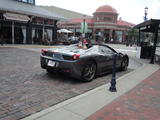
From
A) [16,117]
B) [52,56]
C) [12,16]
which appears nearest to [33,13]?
[12,16]

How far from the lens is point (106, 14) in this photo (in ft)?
158

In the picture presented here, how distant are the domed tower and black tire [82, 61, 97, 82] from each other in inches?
1741

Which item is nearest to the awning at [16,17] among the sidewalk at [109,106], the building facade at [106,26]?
the sidewalk at [109,106]

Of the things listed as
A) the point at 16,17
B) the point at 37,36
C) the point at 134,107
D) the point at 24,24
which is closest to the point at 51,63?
the point at 134,107

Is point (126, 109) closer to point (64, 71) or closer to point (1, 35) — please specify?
point (64, 71)

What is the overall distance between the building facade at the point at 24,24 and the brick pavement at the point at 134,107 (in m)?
16.4

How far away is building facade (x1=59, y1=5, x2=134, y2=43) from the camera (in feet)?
158

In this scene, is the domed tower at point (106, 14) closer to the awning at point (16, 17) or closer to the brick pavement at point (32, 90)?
the awning at point (16, 17)

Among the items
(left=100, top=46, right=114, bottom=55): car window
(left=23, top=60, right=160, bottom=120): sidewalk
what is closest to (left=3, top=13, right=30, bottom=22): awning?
(left=100, top=46, right=114, bottom=55): car window

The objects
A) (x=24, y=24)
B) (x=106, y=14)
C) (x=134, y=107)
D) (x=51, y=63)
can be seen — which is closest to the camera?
(x=134, y=107)

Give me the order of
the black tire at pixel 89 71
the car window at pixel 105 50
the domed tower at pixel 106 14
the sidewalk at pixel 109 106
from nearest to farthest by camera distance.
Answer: the sidewalk at pixel 109 106, the black tire at pixel 89 71, the car window at pixel 105 50, the domed tower at pixel 106 14

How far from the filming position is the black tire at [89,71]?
586 cm

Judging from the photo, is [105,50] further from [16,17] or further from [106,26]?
[106,26]

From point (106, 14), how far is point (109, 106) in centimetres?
4699
